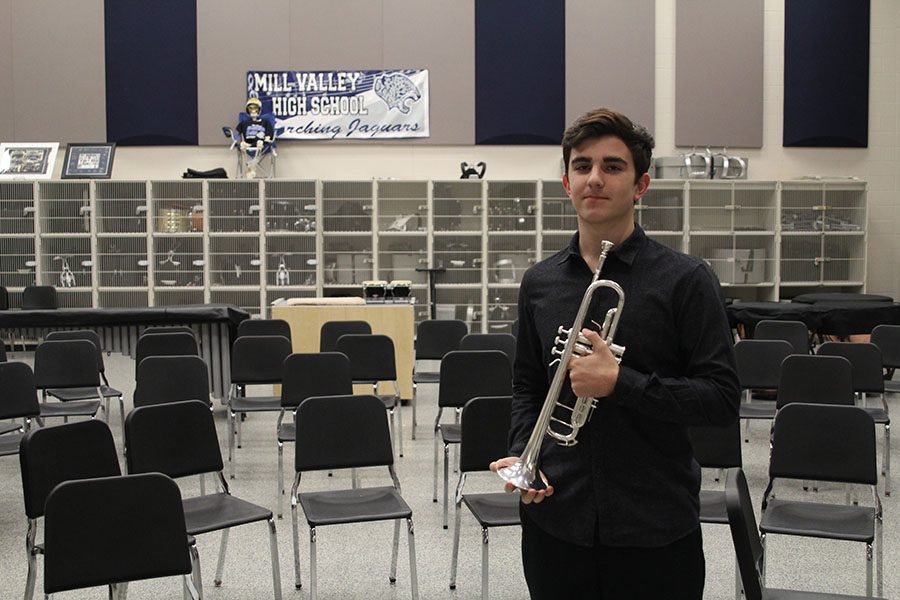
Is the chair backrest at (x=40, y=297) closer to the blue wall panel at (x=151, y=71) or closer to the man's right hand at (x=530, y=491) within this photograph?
the blue wall panel at (x=151, y=71)

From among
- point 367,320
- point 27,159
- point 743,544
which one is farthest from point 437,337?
point 27,159

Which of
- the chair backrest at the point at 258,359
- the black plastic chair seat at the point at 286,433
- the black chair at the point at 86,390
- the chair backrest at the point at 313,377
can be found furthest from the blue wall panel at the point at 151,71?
the black plastic chair seat at the point at 286,433

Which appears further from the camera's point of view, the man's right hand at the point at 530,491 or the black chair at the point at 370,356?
the black chair at the point at 370,356

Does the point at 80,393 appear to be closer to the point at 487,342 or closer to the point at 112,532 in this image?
the point at 487,342

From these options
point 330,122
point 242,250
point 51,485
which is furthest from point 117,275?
point 51,485

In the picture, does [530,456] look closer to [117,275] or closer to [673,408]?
[673,408]

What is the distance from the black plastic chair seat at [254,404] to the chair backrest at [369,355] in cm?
60

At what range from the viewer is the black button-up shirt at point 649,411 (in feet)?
6.59

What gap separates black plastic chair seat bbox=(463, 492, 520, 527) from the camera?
4.07 metres

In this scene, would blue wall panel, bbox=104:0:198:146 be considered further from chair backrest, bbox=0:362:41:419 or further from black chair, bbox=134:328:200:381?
chair backrest, bbox=0:362:41:419

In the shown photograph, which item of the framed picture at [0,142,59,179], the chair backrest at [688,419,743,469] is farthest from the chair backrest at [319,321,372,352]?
the framed picture at [0,142,59,179]

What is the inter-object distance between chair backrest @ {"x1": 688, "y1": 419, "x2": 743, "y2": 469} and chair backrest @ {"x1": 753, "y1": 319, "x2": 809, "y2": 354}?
3704 millimetres

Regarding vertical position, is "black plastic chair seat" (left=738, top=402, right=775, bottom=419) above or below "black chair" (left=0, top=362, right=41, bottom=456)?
below

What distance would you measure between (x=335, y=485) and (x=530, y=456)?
4118 mm
